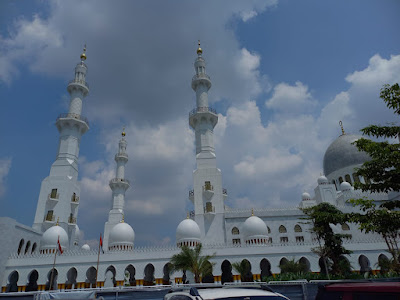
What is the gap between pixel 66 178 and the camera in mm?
32969

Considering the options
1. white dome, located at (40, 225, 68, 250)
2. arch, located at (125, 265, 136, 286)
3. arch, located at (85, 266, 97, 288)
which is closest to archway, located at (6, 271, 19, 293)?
white dome, located at (40, 225, 68, 250)

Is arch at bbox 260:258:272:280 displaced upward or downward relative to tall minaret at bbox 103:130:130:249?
downward

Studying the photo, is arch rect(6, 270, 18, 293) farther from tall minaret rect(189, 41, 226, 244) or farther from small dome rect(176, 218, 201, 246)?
tall minaret rect(189, 41, 226, 244)

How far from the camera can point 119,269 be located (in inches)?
1046

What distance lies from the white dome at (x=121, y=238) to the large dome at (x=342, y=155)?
30993mm

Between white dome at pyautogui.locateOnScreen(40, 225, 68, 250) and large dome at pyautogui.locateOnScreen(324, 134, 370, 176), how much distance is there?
37.1 meters

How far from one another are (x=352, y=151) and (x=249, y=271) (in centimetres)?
2542

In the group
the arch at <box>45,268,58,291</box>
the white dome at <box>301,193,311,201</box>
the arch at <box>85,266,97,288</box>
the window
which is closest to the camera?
the arch at <box>45,268,58,291</box>

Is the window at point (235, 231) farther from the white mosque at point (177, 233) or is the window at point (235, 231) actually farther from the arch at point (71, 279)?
the arch at point (71, 279)

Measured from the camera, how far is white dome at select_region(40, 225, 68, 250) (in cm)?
2836

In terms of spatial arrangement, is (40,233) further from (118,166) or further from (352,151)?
(352,151)

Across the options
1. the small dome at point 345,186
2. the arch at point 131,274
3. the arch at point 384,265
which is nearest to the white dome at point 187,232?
the arch at point 131,274

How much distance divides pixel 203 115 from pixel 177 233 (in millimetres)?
14435

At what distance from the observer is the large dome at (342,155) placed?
136 ft
